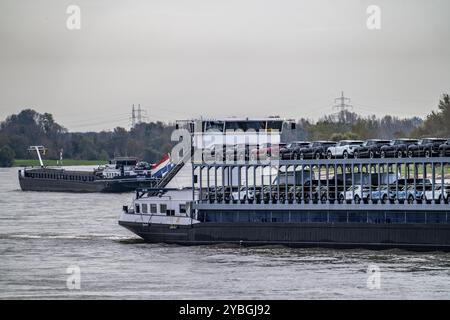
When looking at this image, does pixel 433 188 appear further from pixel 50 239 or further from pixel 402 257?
pixel 50 239

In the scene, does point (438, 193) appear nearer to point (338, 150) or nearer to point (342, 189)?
point (342, 189)

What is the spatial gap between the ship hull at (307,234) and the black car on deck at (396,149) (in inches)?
169

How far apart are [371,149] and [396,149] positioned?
5.27 ft

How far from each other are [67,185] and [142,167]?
29.3ft

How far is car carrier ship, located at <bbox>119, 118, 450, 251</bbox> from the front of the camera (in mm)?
70188

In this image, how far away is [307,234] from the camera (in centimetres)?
7244

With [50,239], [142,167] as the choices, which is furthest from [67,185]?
[50,239]

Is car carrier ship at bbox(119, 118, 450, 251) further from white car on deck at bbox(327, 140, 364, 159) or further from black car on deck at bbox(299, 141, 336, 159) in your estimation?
white car on deck at bbox(327, 140, 364, 159)

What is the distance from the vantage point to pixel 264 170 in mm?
81500

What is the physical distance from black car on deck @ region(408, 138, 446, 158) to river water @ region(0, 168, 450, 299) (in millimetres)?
5770

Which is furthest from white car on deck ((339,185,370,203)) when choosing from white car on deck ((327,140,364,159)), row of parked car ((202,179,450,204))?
white car on deck ((327,140,364,159))

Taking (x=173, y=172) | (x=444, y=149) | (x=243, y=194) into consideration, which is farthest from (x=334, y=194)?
(x=173, y=172)

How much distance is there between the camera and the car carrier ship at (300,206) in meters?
70.2
